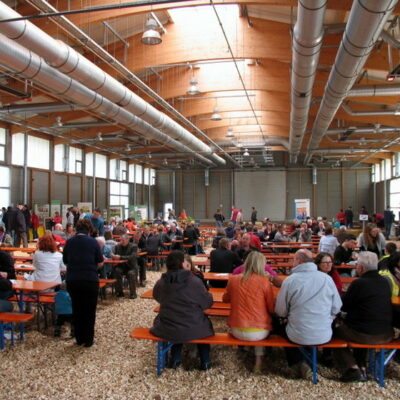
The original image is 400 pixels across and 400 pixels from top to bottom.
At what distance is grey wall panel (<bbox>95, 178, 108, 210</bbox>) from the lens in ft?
78.7

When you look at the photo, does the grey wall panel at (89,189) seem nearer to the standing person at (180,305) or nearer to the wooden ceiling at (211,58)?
the wooden ceiling at (211,58)

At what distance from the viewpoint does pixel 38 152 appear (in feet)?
61.9

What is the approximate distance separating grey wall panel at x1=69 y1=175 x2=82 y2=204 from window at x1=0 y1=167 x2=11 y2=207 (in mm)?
4648

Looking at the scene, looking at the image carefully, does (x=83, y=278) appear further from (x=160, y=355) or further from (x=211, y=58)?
(x=211, y=58)

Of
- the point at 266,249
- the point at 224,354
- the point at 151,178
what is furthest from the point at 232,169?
the point at 224,354

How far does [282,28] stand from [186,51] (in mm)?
2252

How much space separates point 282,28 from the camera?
29.8 ft

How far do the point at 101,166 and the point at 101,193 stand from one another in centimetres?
162

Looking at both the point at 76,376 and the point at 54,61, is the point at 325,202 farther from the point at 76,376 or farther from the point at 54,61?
the point at 76,376

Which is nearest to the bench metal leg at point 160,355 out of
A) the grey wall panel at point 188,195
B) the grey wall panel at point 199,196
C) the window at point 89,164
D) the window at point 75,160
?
the window at point 75,160

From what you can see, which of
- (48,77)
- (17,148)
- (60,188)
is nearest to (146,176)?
(60,188)

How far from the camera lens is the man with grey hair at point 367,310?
12.0 feet

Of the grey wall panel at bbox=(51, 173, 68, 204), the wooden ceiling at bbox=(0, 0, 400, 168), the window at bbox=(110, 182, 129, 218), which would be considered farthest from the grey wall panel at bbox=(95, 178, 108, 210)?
the wooden ceiling at bbox=(0, 0, 400, 168)

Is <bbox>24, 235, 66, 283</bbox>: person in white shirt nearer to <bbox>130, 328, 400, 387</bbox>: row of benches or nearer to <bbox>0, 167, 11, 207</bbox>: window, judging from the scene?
<bbox>130, 328, 400, 387</bbox>: row of benches
